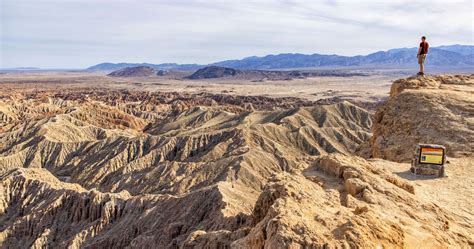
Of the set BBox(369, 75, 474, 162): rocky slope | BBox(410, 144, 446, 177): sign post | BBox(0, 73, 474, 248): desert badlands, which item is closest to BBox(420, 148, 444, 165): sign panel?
BBox(410, 144, 446, 177): sign post

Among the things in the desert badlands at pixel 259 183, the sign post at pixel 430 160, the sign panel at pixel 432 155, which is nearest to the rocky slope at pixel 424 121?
the desert badlands at pixel 259 183

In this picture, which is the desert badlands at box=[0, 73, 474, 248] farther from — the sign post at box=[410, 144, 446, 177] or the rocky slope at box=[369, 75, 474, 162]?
the sign post at box=[410, 144, 446, 177]

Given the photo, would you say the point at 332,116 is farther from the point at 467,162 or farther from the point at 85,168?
the point at 467,162

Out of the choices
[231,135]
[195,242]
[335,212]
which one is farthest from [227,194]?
[231,135]

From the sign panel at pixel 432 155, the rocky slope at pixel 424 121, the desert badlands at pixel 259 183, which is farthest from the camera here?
the rocky slope at pixel 424 121

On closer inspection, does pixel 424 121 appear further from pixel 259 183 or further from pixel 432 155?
pixel 259 183

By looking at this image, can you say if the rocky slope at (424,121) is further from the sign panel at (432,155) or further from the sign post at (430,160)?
the sign panel at (432,155)

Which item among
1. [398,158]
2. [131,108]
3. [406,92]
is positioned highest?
[406,92]
